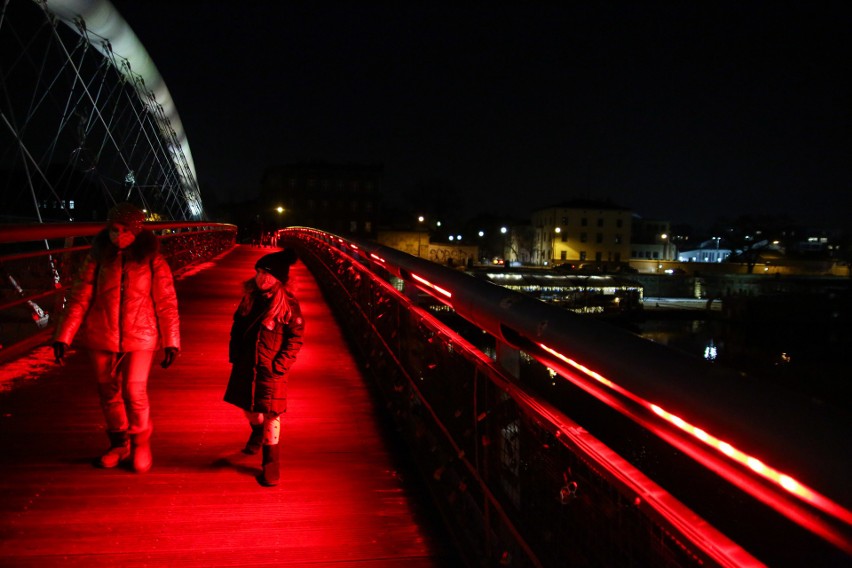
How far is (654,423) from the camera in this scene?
1.29 metres

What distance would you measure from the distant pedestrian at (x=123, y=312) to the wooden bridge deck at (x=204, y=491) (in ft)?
1.51

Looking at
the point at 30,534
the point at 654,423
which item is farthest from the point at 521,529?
the point at 30,534

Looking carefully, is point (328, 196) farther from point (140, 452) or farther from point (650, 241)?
point (140, 452)

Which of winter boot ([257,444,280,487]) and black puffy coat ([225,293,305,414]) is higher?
black puffy coat ([225,293,305,414])

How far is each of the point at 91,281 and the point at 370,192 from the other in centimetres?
8151

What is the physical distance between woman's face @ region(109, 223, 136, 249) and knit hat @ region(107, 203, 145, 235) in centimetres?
2

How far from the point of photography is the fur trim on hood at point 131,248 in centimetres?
351

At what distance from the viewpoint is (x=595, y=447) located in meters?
1.62

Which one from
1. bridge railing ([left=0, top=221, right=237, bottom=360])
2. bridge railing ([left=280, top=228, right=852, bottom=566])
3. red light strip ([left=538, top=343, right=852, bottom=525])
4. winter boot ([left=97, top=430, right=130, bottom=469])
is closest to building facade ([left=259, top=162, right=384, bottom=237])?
bridge railing ([left=0, top=221, right=237, bottom=360])

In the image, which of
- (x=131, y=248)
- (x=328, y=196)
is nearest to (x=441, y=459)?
(x=131, y=248)

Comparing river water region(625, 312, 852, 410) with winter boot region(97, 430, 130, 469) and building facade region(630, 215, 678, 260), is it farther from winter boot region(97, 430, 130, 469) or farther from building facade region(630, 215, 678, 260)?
winter boot region(97, 430, 130, 469)

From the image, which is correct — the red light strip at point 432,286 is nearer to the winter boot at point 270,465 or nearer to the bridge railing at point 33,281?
the winter boot at point 270,465

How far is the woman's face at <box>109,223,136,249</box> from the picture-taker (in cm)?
347

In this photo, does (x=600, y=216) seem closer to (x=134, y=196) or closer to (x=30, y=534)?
(x=134, y=196)
